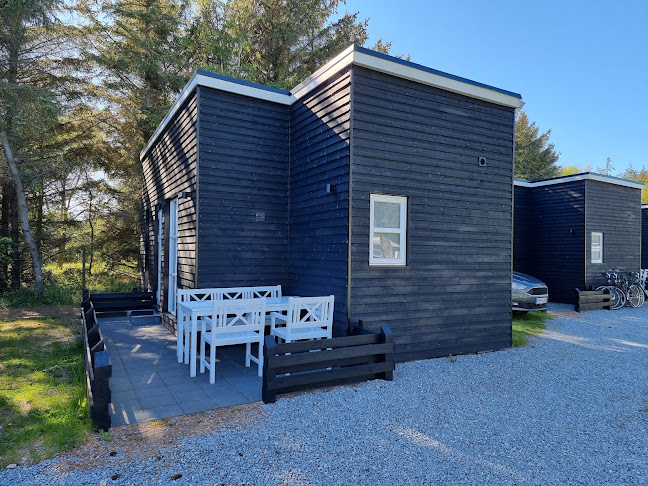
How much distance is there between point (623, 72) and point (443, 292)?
2888 cm

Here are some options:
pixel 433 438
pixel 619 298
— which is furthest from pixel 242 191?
pixel 619 298

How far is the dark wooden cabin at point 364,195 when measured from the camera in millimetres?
5410

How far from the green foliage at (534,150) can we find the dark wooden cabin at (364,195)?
23.5 metres

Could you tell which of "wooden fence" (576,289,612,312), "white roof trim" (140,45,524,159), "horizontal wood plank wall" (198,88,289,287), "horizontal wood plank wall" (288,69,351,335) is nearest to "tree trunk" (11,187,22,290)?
"white roof trim" (140,45,524,159)

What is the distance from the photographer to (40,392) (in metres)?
4.24

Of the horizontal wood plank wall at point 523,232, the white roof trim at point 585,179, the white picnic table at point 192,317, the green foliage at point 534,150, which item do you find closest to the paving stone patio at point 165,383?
the white picnic table at point 192,317

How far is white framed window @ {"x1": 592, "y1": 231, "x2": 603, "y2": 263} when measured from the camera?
493 inches

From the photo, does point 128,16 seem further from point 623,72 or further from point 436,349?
point 623,72

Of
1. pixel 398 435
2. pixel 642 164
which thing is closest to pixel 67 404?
pixel 398 435

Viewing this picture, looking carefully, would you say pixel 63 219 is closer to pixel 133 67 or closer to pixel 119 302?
pixel 133 67

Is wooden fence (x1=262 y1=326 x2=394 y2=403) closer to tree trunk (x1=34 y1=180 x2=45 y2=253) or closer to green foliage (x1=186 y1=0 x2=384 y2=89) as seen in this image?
tree trunk (x1=34 y1=180 x2=45 y2=253)

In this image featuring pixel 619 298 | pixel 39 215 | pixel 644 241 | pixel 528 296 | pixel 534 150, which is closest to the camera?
pixel 528 296

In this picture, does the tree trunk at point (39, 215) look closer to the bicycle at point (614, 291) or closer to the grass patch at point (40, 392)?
the grass patch at point (40, 392)

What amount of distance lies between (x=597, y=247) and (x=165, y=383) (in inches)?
530
